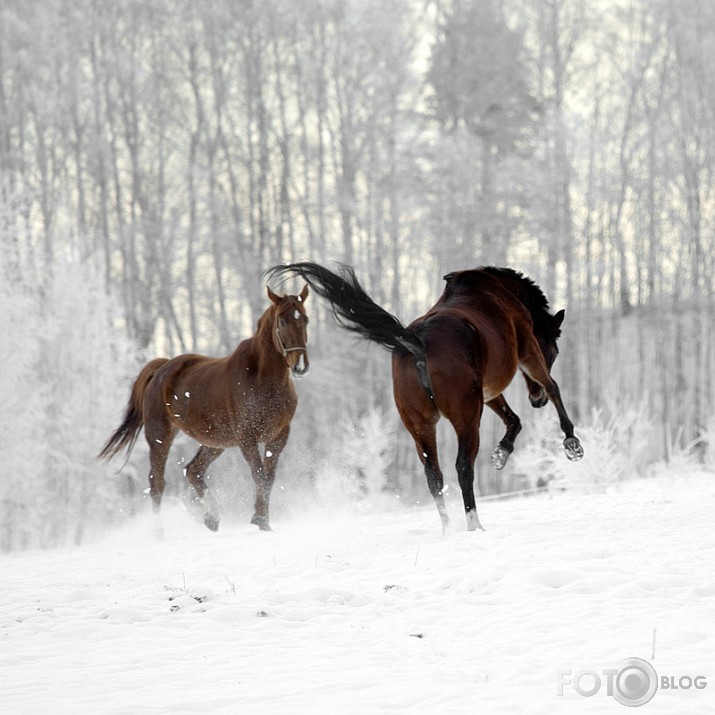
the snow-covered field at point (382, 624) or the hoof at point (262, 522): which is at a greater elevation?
the snow-covered field at point (382, 624)

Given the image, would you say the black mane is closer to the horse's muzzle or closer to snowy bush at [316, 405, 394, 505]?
the horse's muzzle

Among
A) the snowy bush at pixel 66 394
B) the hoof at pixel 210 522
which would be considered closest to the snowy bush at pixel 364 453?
the snowy bush at pixel 66 394

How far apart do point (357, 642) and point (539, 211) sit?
22814mm

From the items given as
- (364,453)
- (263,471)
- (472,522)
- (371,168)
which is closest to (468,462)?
(472,522)

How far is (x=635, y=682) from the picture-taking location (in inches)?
103

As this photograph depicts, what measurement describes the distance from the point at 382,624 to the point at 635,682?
4.34 ft

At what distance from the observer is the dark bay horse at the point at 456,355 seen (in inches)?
239

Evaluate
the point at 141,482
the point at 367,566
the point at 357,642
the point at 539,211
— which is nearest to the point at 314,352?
the point at 141,482

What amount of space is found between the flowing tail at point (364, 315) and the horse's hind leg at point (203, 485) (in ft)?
11.0

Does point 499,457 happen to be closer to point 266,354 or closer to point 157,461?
point 266,354

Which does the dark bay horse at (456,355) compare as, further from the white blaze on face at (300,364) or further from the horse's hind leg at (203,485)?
the horse's hind leg at (203,485)

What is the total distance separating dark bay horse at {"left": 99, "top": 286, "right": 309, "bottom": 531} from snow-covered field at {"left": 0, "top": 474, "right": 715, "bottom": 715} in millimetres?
2182

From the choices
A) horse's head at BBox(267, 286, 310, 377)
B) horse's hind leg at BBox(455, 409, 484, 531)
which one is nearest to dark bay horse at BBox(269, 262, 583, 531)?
horse's hind leg at BBox(455, 409, 484, 531)

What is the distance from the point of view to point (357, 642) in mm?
3400
